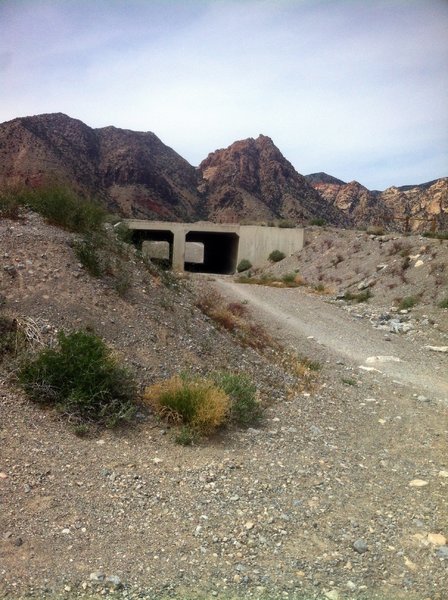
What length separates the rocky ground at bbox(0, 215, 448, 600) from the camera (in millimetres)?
3527

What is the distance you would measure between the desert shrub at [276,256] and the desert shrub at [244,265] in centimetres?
158

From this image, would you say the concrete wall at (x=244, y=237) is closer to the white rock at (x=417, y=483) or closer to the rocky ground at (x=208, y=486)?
the rocky ground at (x=208, y=486)

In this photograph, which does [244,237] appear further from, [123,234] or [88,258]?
[88,258]

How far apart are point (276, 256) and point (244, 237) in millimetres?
3149

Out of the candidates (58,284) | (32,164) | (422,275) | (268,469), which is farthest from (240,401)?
(32,164)

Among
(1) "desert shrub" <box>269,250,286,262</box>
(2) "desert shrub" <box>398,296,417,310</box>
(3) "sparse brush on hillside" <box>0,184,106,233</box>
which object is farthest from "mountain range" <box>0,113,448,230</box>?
(3) "sparse brush on hillside" <box>0,184,106,233</box>

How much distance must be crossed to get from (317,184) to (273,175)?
13.5m

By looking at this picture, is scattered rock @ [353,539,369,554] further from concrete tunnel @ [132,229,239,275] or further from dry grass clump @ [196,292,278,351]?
concrete tunnel @ [132,229,239,275]

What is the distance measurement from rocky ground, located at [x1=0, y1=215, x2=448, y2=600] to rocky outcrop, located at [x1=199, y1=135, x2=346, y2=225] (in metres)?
55.7

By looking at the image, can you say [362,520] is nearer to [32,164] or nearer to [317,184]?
[32,164]

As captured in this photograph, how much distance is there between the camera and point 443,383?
31.6ft

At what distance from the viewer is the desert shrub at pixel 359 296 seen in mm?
20109

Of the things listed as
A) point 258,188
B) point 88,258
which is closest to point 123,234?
point 88,258

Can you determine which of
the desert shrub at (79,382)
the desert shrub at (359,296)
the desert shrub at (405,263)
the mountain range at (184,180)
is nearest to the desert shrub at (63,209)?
the desert shrub at (79,382)
